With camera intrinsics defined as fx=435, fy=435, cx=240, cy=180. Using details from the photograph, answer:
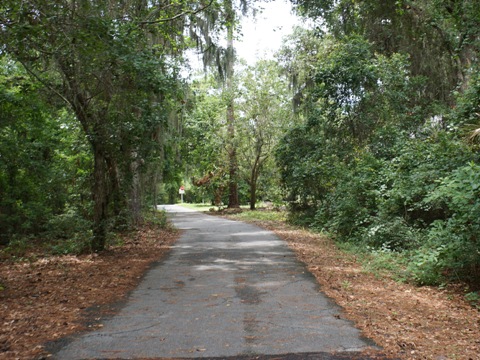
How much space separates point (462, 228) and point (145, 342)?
205 inches

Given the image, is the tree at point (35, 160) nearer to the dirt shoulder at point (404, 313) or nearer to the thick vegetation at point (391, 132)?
the dirt shoulder at point (404, 313)

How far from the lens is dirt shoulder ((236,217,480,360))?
4.34 m

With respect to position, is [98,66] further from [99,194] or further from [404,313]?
[404,313]

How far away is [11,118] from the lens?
39.8ft

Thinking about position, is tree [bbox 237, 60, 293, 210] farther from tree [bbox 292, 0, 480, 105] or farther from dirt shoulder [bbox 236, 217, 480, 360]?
dirt shoulder [bbox 236, 217, 480, 360]

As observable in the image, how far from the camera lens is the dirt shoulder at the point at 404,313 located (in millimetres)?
4340

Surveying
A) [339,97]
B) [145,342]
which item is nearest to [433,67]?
[339,97]

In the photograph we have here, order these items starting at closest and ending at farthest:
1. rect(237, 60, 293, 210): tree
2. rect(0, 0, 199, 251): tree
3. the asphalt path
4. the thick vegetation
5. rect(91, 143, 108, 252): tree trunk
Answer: the asphalt path < rect(0, 0, 199, 251): tree < the thick vegetation < rect(91, 143, 108, 252): tree trunk < rect(237, 60, 293, 210): tree

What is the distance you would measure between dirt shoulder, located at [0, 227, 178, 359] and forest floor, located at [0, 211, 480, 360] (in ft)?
0.04

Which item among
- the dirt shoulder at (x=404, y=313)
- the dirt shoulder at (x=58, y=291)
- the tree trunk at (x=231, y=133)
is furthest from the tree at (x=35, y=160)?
the tree trunk at (x=231, y=133)

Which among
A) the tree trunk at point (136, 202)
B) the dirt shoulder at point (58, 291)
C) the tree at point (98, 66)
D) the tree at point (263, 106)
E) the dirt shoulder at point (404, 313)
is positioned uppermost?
the tree at point (263, 106)

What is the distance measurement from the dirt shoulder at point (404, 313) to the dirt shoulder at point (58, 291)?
3.27m

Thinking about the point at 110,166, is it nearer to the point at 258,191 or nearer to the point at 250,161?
the point at 250,161

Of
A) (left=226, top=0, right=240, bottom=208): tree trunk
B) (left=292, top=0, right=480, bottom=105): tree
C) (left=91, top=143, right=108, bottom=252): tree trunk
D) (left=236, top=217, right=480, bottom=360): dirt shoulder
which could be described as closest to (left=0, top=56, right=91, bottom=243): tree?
(left=91, top=143, right=108, bottom=252): tree trunk
